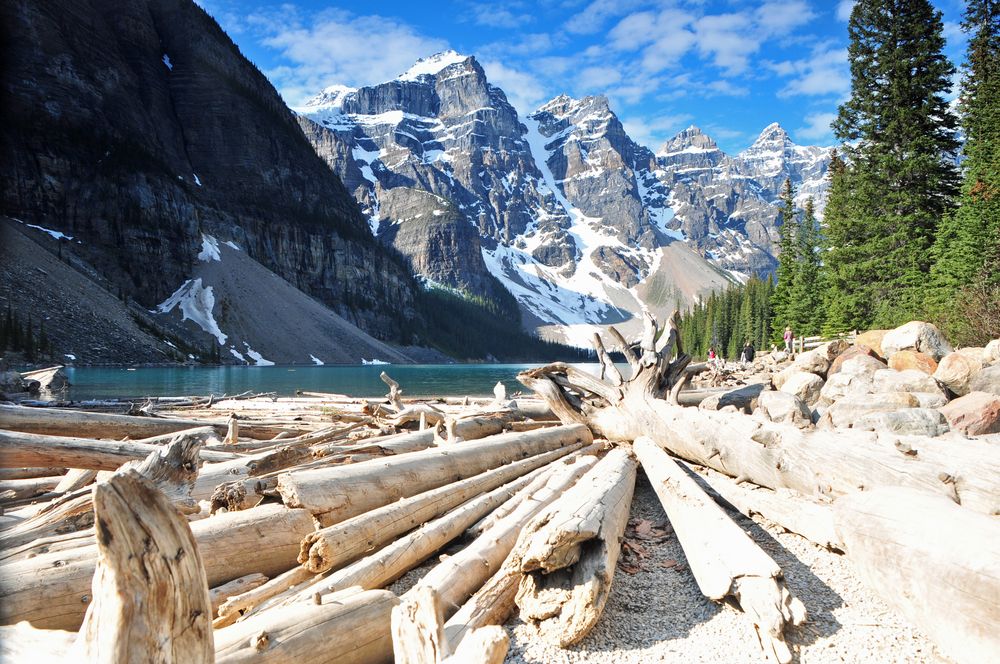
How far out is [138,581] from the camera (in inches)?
69.6

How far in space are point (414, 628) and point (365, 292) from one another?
5912 inches

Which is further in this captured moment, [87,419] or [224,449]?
[224,449]

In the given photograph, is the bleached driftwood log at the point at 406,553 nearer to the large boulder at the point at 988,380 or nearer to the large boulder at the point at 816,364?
the large boulder at the point at 988,380

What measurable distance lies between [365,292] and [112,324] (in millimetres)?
85170

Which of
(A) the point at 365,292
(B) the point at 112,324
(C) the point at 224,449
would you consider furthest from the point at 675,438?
(A) the point at 365,292

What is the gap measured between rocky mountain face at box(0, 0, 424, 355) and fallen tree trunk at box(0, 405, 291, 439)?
66.2 meters

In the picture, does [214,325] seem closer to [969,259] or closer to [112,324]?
[112,324]

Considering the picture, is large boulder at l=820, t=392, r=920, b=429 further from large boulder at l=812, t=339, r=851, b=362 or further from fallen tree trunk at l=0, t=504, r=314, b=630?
fallen tree trunk at l=0, t=504, r=314, b=630

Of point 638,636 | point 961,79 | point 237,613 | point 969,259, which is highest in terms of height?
point 961,79

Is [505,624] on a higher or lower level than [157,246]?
lower

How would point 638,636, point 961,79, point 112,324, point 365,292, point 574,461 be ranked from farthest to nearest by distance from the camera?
point 365,292, point 112,324, point 961,79, point 574,461, point 638,636

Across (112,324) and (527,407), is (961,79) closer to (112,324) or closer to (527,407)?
(527,407)

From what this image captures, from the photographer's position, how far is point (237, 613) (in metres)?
3.36

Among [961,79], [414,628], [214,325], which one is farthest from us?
[214,325]
